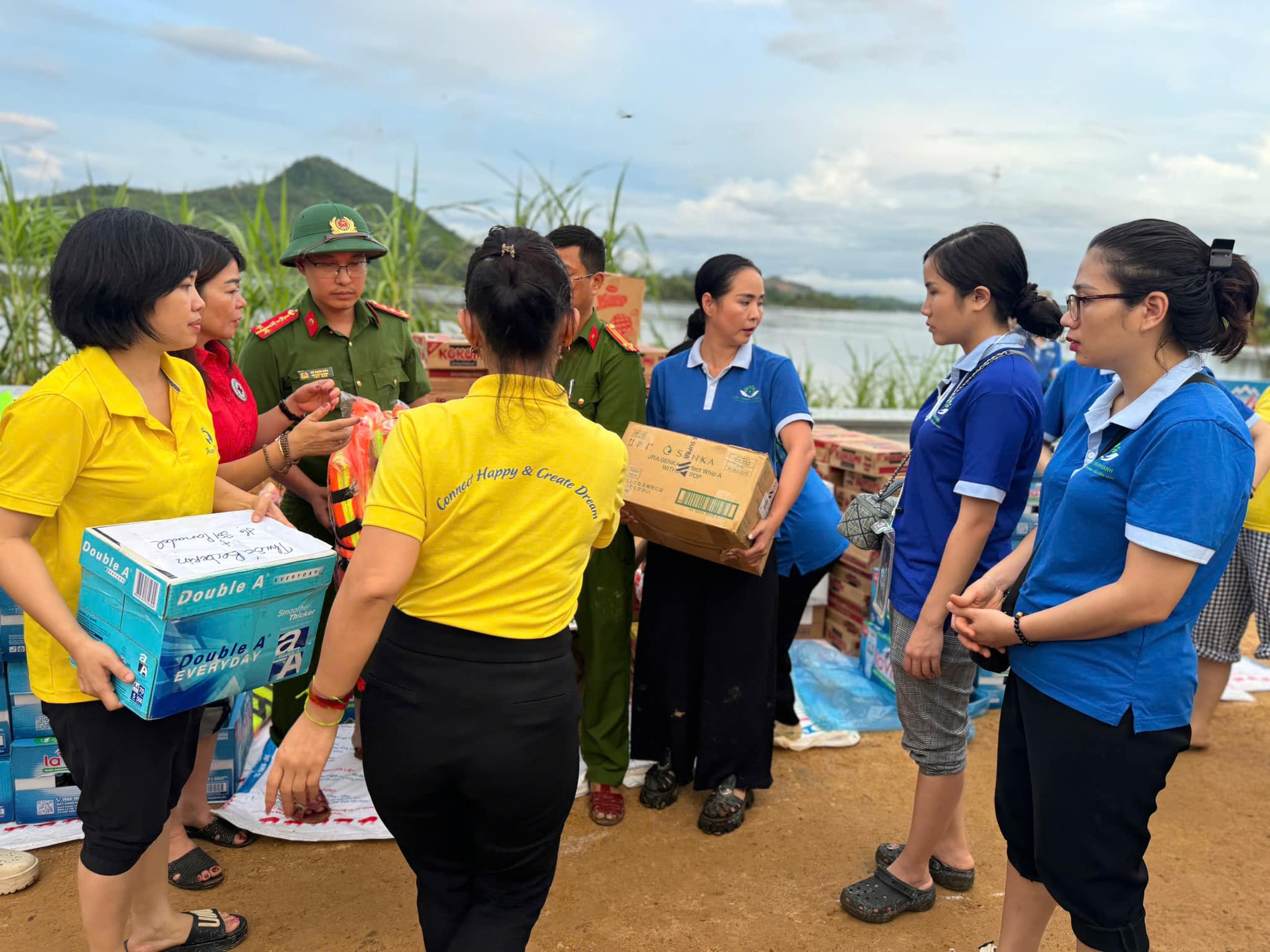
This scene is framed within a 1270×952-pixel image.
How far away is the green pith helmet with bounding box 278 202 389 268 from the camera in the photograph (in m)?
2.63

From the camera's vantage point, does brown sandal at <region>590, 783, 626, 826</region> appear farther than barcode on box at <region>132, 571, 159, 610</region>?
Yes

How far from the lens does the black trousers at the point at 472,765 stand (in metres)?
1.43

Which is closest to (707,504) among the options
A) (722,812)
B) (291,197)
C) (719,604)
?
(719,604)

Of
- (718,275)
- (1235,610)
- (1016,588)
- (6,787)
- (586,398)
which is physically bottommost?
(6,787)

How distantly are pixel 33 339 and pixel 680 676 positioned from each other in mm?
4235

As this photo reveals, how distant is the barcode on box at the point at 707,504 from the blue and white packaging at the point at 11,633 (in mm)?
1841

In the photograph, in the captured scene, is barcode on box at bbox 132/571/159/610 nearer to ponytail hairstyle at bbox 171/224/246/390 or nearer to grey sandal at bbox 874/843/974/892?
ponytail hairstyle at bbox 171/224/246/390

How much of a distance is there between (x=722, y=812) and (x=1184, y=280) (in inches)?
80.2

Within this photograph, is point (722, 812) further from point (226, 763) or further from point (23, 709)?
point (23, 709)

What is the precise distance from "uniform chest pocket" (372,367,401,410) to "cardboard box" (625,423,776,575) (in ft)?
2.73

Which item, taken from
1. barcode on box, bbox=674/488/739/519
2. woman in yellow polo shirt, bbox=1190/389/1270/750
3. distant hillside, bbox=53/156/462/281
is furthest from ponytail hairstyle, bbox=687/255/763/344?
distant hillside, bbox=53/156/462/281

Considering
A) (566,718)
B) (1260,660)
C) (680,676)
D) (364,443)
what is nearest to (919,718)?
(680,676)

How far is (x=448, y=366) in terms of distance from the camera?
3500 millimetres

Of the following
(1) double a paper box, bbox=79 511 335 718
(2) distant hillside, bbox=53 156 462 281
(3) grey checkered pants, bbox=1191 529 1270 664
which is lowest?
(3) grey checkered pants, bbox=1191 529 1270 664
